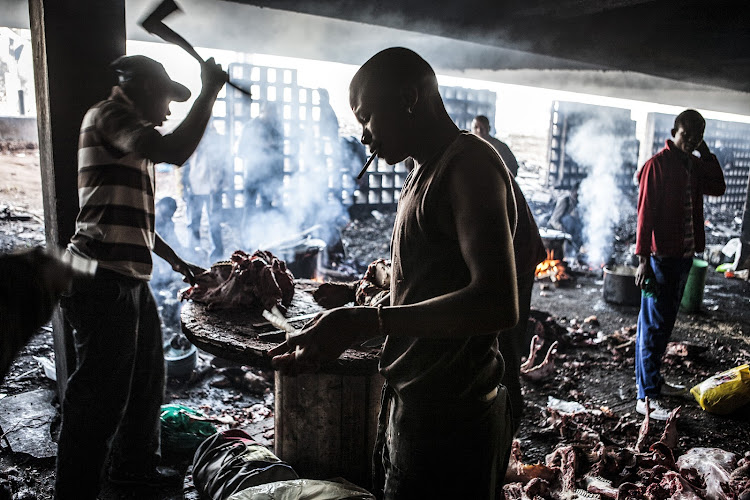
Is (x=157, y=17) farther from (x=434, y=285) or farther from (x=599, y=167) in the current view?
(x=599, y=167)

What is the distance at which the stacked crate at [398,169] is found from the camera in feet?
42.6

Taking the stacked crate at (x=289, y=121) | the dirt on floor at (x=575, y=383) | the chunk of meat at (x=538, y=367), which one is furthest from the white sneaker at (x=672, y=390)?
the stacked crate at (x=289, y=121)

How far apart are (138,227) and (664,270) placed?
4.43m

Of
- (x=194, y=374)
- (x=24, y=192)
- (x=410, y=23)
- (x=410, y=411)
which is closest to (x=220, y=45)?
(x=410, y=23)

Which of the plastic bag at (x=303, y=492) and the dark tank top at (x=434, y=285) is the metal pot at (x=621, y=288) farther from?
the dark tank top at (x=434, y=285)

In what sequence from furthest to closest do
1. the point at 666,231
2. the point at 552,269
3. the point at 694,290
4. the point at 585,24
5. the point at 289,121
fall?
1. the point at 289,121
2. the point at 552,269
3. the point at 694,290
4. the point at 585,24
5. the point at 666,231

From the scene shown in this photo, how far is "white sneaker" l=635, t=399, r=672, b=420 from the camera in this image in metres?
4.77

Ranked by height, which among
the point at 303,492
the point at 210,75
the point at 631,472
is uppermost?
the point at 210,75

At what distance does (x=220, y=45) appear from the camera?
6.50m

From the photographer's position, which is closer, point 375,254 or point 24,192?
point 375,254

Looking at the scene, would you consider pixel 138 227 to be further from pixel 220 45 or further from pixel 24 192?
pixel 24 192

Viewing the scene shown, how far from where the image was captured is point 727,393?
4.73 m

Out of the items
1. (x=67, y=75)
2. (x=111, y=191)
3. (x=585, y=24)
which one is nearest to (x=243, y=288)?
(x=111, y=191)

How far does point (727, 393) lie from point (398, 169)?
376 inches
